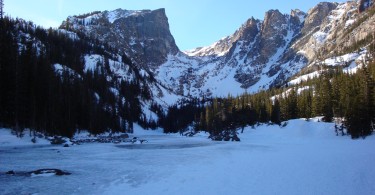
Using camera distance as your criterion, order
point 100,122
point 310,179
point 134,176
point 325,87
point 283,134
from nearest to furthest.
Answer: point 310,179, point 134,176, point 283,134, point 325,87, point 100,122

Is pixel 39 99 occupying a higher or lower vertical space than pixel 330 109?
higher

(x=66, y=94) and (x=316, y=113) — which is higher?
(x=66, y=94)

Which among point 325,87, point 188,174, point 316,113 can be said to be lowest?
point 188,174

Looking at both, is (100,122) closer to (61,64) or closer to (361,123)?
(61,64)

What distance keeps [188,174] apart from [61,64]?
5675 inches

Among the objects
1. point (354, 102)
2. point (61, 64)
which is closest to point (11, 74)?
point (354, 102)

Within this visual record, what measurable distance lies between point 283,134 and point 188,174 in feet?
200

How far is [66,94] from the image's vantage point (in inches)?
3873

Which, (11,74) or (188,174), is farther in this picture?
(11,74)

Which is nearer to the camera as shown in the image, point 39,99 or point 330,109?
point 39,99

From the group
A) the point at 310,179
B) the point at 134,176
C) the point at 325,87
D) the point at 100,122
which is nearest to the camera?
the point at 310,179

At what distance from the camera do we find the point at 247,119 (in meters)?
117

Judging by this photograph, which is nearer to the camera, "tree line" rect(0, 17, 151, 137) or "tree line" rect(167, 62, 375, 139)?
"tree line" rect(167, 62, 375, 139)

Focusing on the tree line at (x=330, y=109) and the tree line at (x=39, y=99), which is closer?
the tree line at (x=330, y=109)
